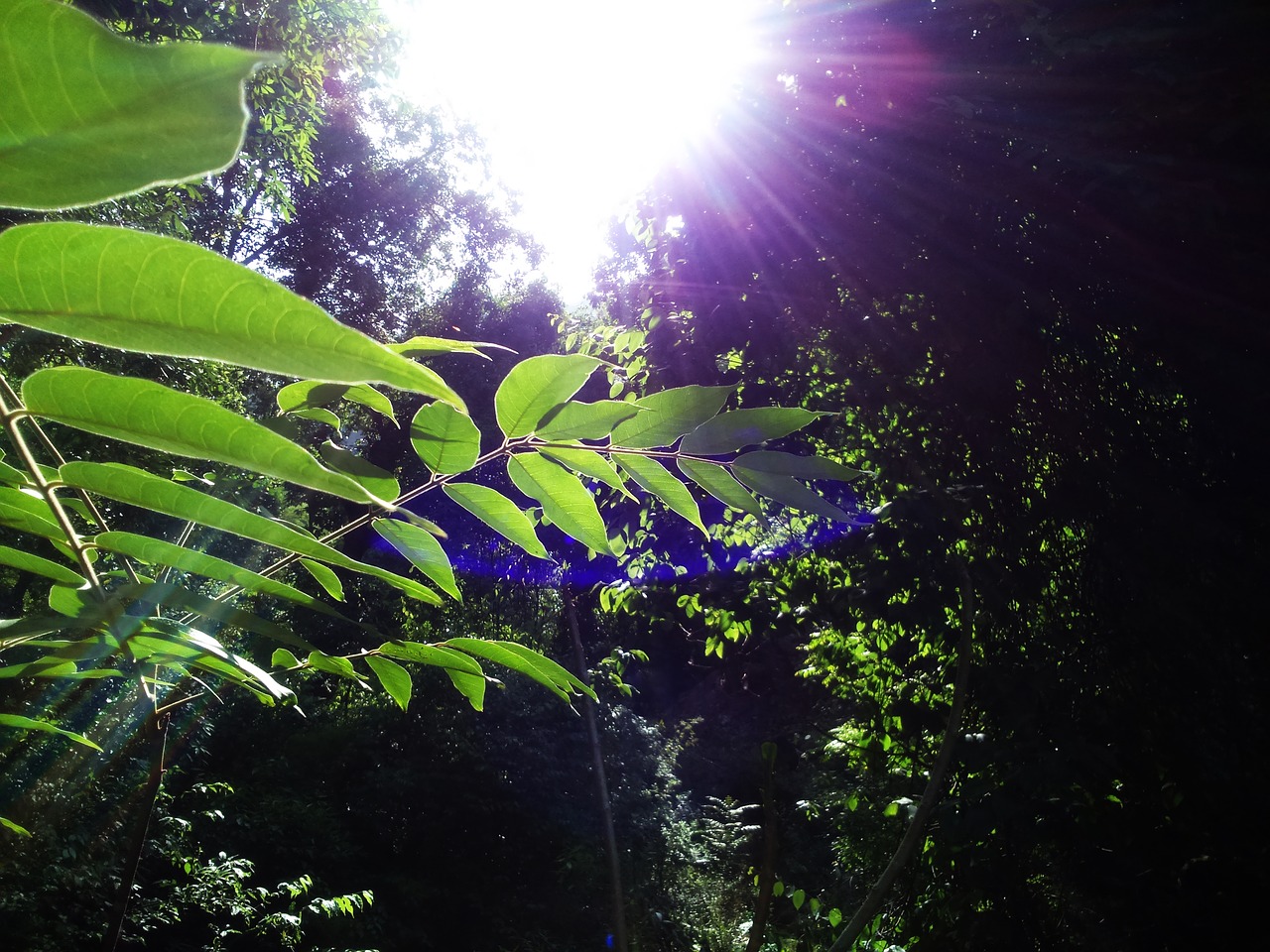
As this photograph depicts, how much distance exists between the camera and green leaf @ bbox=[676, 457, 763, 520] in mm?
666

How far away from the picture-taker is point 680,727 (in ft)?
35.0

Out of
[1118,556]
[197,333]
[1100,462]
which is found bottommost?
[197,333]

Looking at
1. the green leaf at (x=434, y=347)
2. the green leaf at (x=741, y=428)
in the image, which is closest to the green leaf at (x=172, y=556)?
the green leaf at (x=434, y=347)

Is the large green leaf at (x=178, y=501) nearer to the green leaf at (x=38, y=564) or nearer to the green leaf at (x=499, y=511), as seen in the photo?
the green leaf at (x=38, y=564)

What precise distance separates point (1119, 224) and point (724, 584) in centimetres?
225

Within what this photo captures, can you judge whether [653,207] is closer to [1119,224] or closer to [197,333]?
[1119,224]

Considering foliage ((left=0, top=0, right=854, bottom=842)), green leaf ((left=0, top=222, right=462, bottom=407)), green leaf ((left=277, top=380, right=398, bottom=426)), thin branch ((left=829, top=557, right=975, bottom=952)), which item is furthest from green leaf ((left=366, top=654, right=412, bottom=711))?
thin branch ((left=829, top=557, right=975, bottom=952))

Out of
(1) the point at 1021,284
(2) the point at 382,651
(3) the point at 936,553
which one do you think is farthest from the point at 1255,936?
(2) the point at 382,651

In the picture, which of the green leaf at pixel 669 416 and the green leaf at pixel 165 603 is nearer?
the green leaf at pixel 165 603

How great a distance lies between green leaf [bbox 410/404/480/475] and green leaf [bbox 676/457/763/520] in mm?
204

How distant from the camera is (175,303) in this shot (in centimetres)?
24

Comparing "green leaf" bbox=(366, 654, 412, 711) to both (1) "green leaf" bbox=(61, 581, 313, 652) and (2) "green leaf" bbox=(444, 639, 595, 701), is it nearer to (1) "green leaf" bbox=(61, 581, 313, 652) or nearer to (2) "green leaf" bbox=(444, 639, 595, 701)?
(2) "green leaf" bbox=(444, 639, 595, 701)

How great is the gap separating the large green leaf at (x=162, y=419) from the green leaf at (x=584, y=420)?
1.05 ft

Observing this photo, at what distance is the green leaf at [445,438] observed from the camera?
0.59m
